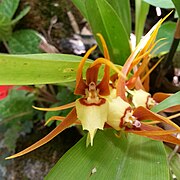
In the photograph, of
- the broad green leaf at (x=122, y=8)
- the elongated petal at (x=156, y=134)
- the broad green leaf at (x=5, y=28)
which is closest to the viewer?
the elongated petal at (x=156, y=134)

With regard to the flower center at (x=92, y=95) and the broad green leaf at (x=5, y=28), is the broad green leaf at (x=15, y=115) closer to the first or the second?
the broad green leaf at (x=5, y=28)

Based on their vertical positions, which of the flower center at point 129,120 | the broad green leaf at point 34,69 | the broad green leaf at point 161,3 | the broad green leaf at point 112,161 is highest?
the broad green leaf at point 161,3

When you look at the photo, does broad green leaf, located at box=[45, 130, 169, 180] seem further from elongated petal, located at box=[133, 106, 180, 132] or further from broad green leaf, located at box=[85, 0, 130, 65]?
broad green leaf, located at box=[85, 0, 130, 65]

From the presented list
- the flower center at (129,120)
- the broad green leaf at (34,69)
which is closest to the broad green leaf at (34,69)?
the broad green leaf at (34,69)

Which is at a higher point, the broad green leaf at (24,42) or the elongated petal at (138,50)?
the elongated petal at (138,50)

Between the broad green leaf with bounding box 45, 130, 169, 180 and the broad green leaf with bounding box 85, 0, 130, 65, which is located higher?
the broad green leaf with bounding box 85, 0, 130, 65

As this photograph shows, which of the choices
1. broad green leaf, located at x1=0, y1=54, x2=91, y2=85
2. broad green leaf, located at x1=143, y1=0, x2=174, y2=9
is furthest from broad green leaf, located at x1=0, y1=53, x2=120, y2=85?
broad green leaf, located at x1=143, y1=0, x2=174, y2=9

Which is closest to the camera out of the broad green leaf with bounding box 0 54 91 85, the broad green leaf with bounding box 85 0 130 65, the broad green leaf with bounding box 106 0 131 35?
the broad green leaf with bounding box 0 54 91 85
